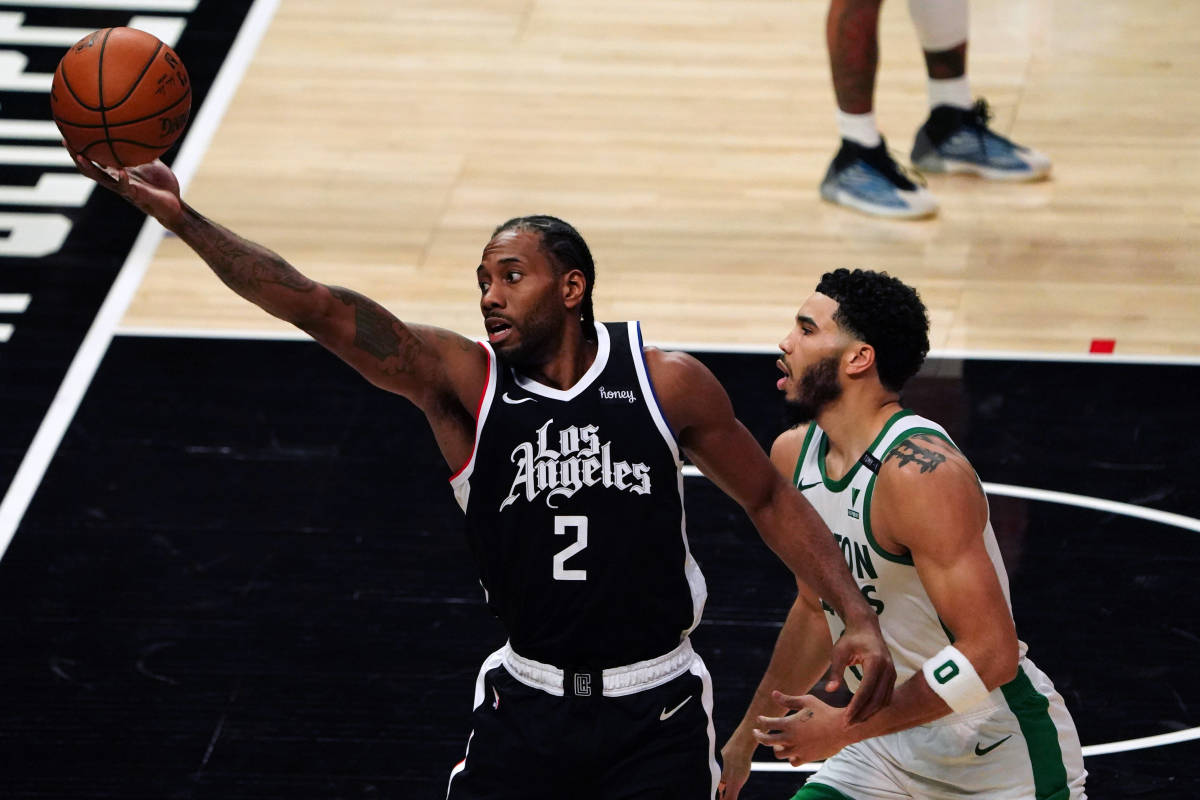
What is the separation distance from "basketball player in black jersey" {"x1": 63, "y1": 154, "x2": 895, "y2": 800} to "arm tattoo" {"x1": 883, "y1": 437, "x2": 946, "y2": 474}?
246mm

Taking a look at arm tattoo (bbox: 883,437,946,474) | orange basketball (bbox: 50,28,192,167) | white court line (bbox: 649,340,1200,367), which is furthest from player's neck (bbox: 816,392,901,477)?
white court line (bbox: 649,340,1200,367)

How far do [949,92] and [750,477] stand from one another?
6021 mm

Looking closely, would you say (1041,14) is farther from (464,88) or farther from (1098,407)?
(1098,407)

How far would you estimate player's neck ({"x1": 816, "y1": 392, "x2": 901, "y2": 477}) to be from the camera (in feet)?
15.2

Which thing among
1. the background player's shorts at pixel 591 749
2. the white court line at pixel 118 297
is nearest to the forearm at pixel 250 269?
the background player's shorts at pixel 591 749

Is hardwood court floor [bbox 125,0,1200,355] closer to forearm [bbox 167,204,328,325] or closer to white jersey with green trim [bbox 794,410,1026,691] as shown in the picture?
white jersey with green trim [bbox 794,410,1026,691]

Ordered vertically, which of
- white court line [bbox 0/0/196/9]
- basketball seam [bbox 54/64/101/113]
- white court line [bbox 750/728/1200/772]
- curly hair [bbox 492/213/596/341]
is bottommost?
white court line [bbox 0/0/196/9]

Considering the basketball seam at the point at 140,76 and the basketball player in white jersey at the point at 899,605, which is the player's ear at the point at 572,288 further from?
the basketball seam at the point at 140,76

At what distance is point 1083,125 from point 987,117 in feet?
2.54

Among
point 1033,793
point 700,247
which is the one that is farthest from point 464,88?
point 1033,793

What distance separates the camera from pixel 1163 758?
5961 mm

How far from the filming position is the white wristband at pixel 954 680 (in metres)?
4.26

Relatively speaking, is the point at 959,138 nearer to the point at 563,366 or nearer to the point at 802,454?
the point at 802,454

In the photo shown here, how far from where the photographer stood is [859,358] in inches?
183
